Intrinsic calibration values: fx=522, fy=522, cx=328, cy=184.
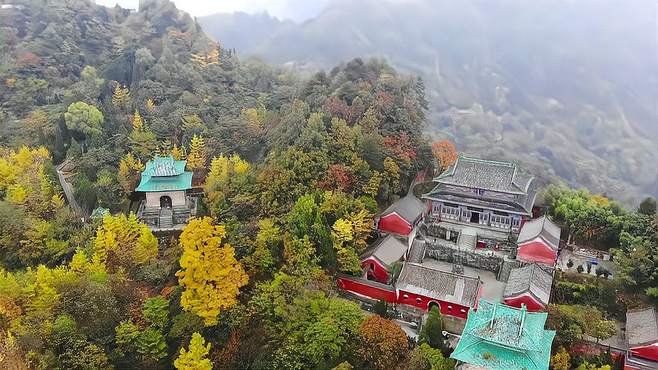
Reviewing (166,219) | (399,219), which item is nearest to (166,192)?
(166,219)

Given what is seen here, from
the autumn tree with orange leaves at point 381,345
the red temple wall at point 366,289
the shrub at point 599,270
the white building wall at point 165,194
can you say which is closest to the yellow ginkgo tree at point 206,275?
the red temple wall at point 366,289

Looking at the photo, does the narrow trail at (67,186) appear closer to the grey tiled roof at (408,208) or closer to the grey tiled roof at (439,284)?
the grey tiled roof at (408,208)

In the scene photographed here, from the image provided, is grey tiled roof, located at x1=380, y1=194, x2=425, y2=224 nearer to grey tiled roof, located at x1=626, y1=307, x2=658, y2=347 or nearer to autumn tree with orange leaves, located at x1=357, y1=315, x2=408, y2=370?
autumn tree with orange leaves, located at x1=357, y1=315, x2=408, y2=370

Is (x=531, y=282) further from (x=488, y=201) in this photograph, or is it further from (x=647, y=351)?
(x=488, y=201)

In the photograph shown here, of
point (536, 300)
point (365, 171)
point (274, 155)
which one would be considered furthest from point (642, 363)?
point (274, 155)

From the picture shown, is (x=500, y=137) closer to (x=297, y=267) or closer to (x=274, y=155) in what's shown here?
(x=274, y=155)

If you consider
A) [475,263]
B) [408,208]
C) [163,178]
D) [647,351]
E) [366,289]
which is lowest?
[366,289]
